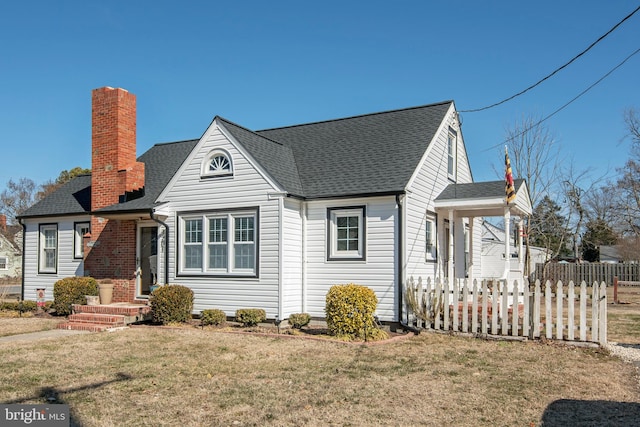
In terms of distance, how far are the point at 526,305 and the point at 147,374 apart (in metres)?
7.52

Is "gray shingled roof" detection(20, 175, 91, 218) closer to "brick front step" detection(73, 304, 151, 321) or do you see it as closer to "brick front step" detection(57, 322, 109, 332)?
"brick front step" detection(73, 304, 151, 321)

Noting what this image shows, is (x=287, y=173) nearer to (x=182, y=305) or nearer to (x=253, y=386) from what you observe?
(x=182, y=305)

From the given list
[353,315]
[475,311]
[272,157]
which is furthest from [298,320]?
[272,157]

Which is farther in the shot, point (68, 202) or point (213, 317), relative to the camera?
point (68, 202)

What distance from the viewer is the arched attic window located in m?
14.4

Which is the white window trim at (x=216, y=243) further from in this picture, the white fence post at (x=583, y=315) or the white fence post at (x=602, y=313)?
the white fence post at (x=602, y=313)

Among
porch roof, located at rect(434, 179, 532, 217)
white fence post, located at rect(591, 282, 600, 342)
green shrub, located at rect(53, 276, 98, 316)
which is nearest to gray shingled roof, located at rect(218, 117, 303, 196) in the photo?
porch roof, located at rect(434, 179, 532, 217)

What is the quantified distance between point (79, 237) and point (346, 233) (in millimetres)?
9926

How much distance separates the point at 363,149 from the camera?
15.4 meters

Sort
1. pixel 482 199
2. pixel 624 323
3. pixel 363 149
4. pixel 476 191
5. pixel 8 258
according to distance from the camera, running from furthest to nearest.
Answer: pixel 8 258 < pixel 363 149 < pixel 624 323 < pixel 476 191 < pixel 482 199

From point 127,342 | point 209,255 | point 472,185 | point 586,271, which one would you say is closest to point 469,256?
point 472,185

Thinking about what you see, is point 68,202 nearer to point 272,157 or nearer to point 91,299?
point 91,299

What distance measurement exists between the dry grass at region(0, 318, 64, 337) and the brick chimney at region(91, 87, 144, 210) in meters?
3.82

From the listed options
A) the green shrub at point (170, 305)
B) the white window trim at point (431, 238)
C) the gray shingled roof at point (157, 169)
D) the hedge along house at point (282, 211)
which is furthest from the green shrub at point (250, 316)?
the white window trim at point (431, 238)
